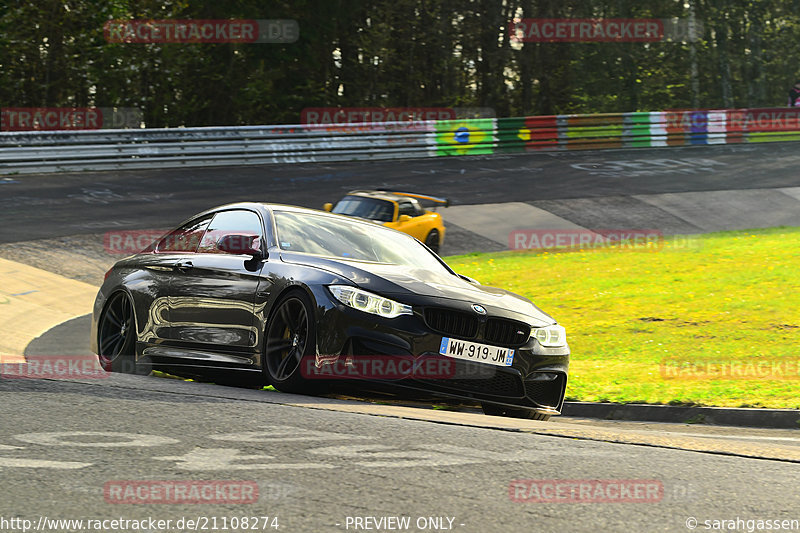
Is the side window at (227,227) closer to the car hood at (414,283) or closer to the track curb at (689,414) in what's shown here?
the car hood at (414,283)

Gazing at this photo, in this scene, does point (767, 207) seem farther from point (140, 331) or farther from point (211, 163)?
point (140, 331)

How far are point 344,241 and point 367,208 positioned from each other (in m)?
11.5

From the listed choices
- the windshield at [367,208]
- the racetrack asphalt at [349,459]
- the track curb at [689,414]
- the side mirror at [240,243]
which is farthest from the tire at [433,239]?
the side mirror at [240,243]

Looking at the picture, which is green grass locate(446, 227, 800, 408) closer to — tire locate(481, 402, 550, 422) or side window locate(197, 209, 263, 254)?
tire locate(481, 402, 550, 422)

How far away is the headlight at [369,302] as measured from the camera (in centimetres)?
687

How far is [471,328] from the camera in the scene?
709cm

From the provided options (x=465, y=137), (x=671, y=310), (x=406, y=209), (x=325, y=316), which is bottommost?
(x=671, y=310)

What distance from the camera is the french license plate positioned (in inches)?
274

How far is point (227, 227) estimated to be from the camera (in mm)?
8469

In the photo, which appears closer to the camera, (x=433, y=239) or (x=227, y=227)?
(x=227, y=227)

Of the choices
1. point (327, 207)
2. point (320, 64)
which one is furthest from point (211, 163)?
point (320, 64)

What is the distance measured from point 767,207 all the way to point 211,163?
1516 centimetres

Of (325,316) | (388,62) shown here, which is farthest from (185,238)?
(388,62)

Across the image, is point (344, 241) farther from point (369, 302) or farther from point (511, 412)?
point (511, 412)
